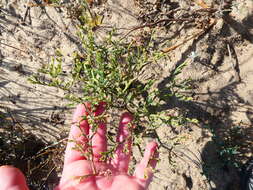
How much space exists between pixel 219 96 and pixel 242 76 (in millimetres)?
338

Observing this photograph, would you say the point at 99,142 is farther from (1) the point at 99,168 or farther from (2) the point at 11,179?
→ (2) the point at 11,179

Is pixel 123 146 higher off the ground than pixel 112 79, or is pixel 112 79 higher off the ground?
pixel 112 79

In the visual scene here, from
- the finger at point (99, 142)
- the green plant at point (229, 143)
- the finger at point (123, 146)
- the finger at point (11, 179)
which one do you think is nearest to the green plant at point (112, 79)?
the finger at point (123, 146)

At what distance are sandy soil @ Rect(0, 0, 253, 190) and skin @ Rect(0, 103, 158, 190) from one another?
1.98 feet

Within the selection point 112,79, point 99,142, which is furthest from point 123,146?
point 112,79

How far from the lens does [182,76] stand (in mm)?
3428

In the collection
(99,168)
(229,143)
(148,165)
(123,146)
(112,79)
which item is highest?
(112,79)

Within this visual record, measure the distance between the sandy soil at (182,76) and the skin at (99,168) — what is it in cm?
60

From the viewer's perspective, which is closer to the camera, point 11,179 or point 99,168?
point 11,179

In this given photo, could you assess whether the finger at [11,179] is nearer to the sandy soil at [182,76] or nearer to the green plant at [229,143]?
the sandy soil at [182,76]

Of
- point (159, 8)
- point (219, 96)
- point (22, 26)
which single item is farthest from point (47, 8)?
point (219, 96)

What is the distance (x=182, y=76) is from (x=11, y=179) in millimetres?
2076

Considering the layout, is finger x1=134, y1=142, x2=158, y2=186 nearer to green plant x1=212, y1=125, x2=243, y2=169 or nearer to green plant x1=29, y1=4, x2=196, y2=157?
green plant x1=29, y1=4, x2=196, y2=157

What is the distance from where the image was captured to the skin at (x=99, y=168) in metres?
2.68
